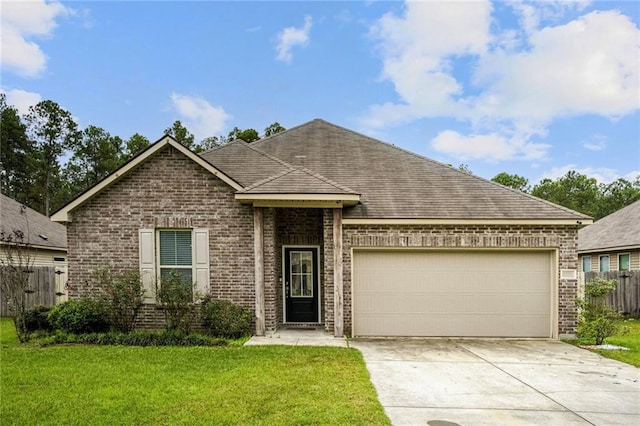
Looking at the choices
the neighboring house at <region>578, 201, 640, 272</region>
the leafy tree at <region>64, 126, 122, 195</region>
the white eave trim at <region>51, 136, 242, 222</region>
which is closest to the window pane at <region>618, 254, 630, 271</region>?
the neighboring house at <region>578, 201, 640, 272</region>

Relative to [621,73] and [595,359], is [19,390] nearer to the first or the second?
[595,359]

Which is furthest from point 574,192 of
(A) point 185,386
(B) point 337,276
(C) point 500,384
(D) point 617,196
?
(A) point 185,386

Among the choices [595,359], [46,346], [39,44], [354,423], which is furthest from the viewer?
[39,44]

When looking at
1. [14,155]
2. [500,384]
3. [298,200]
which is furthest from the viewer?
[14,155]

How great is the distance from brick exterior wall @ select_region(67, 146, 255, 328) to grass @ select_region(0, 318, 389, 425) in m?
1.96

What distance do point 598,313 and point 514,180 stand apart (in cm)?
5065

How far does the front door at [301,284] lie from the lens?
439 inches

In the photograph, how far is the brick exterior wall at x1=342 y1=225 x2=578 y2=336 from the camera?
9.84 meters

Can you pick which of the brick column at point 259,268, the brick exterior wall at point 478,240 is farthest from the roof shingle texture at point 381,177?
the brick column at point 259,268

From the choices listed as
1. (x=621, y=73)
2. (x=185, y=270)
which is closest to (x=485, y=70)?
(x=621, y=73)

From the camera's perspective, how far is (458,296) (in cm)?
1003

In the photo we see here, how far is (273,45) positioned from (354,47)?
3.89m

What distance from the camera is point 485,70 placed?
16.9 m

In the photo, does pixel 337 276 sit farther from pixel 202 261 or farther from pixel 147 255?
pixel 147 255
